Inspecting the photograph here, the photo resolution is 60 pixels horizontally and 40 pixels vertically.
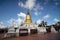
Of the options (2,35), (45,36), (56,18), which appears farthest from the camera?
(56,18)

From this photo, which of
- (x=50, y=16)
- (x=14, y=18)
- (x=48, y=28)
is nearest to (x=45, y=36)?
(x=48, y=28)

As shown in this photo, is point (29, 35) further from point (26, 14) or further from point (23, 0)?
point (23, 0)

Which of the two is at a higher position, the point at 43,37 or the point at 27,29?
the point at 27,29

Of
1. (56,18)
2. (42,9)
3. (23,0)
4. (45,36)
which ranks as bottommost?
(45,36)

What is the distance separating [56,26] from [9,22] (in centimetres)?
104

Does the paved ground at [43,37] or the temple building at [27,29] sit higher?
the temple building at [27,29]

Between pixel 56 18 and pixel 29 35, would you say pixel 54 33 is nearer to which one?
pixel 56 18

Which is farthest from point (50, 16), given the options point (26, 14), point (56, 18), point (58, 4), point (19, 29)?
point (19, 29)

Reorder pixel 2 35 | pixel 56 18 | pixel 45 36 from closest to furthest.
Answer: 1. pixel 2 35
2. pixel 45 36
3. pixel 56 18

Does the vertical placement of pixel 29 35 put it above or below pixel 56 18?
below

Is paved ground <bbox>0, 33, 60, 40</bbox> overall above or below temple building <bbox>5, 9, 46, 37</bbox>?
below

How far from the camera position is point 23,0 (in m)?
Result: 2.90

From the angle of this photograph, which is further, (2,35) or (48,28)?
(48,28)

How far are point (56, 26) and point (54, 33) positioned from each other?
0.60ft
